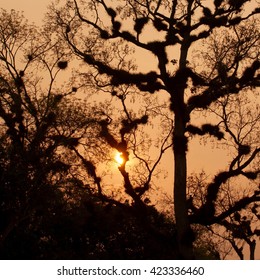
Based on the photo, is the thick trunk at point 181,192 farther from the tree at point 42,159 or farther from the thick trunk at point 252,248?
the thick trunk at point 252,248

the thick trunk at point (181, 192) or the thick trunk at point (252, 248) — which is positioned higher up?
the thick trunk at point (252, 248)

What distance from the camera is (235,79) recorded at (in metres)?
27.1

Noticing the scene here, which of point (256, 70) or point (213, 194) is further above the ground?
point (256, 70)

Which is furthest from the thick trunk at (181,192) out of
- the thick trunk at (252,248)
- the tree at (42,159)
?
the thick trunk at (252,248)

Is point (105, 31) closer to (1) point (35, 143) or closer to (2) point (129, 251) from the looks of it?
(1) point (35, 143)

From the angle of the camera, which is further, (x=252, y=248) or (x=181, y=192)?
(x=252, y=248)

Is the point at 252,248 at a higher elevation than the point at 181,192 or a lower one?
higher

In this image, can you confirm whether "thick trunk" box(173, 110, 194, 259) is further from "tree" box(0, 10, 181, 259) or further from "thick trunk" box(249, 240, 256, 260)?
"thick trunk" box(249, 240, 256, 260)

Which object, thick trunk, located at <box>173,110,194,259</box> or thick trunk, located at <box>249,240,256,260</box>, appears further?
Result: thick trunk, located at <box>249,240,256,260</box>

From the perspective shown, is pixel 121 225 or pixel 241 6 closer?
pixel 241 6

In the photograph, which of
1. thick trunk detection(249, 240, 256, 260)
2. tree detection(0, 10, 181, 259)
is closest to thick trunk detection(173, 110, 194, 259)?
tree detection(0, 10, 181, 259)
